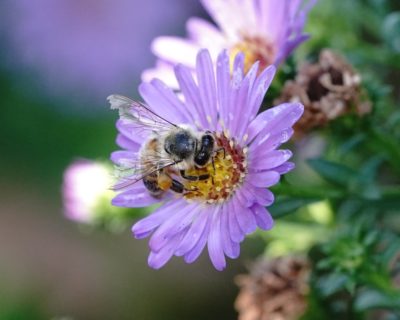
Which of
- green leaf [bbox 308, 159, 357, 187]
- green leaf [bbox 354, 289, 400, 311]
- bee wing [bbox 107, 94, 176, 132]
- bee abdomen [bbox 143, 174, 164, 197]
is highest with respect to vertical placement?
bee wing [bbox 107, 94, 176, 132]

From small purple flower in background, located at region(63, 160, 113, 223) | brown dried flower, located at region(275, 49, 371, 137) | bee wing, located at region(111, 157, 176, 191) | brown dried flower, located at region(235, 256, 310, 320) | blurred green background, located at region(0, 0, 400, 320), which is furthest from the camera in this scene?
blurred green background, located at region(0, 0, 400, 320)

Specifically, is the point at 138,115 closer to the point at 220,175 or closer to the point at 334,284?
the point at 220,175

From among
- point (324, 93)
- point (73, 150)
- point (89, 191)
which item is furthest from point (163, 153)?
point (73, 150)

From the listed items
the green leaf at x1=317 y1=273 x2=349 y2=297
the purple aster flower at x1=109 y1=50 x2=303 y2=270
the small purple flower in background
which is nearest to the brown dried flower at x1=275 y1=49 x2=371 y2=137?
the purple aster flower at x1=109 y1=50 x2=303 y2=270

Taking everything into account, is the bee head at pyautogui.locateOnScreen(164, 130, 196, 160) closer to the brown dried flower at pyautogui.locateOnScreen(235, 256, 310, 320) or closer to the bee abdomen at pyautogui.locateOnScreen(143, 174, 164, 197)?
the bee abdomen at pyautogui.locateOnScreen(143, 174, 164, 197)

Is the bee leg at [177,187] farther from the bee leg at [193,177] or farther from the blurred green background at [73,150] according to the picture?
the blurred green background at [73,150]

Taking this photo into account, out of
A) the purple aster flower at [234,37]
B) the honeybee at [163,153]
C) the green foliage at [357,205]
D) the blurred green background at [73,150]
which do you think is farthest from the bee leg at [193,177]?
the blurred green background at [73,150]

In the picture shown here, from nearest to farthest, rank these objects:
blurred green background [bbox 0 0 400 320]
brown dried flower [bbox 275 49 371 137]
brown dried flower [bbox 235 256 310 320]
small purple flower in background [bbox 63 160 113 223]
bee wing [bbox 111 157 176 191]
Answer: bee wing [bbox 111 157 176 191]
brown dried flower [bbox 275 49 371 137]
brown dried flower [bbox 235 256 310 320]
small purple flower in background [bbox 63 160 113 223]
blurred green background [bbox 0 0 400 320]
